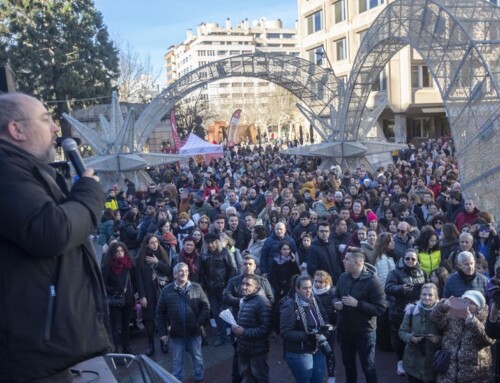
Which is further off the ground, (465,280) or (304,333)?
(465,280)

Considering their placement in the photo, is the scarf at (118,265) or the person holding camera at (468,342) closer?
the person holding camera at (468,342)

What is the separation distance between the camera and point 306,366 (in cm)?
555

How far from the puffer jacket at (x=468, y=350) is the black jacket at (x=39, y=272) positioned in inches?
163

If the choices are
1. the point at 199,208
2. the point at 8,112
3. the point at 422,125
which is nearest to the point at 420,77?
the point at 422,125

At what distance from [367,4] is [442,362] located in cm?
3764

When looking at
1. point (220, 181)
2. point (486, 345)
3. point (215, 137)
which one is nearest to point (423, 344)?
point (486, 345)

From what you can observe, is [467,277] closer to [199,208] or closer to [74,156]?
[74,156]

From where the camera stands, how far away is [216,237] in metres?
8.16

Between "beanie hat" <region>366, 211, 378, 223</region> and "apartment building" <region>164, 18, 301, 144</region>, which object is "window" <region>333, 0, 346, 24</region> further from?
"apartment building" <region>164, 18, 301, 144</region>

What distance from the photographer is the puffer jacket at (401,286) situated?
634cm

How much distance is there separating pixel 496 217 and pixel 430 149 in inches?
670

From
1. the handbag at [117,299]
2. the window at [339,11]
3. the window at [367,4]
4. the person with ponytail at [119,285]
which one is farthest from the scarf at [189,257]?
the window at [339,11]

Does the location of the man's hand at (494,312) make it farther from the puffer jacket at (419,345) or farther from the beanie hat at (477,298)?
the puffer jacket at (419,345)

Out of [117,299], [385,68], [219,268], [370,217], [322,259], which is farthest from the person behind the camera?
[385,68]
